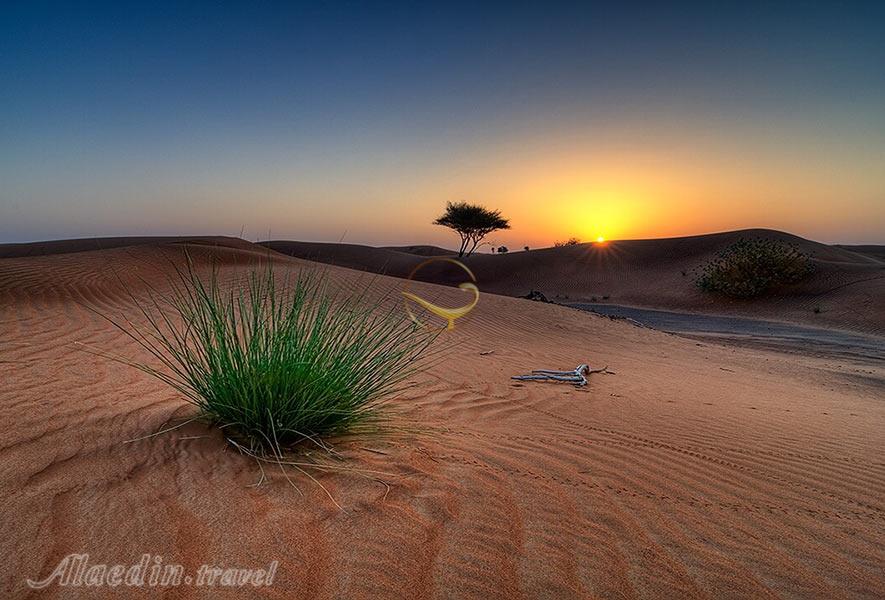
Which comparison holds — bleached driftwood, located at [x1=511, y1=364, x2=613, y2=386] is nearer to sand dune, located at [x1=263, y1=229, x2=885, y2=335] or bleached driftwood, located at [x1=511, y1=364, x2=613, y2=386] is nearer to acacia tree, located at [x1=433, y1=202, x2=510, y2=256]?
sand dune, located at [x1=263, y1=229, x2=885, y2=335]

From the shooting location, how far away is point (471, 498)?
2.54 metres

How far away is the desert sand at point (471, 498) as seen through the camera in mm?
1972

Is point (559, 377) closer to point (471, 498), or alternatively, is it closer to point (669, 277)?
point (471, 498)

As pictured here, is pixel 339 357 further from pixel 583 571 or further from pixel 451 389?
pixel 451 389

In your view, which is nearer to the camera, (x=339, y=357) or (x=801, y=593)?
(x=801, y=593)

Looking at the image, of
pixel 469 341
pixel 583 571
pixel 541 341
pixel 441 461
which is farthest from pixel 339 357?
pixel 541 341

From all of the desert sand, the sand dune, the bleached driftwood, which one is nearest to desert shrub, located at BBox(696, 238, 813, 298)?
the sand dune

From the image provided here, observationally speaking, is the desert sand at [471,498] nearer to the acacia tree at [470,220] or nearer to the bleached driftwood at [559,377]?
the bleached driftwood at [559,377]

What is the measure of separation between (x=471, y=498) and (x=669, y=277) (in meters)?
32.6

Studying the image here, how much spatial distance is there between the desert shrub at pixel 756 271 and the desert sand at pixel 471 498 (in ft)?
72.5

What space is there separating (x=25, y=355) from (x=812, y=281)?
29.7m

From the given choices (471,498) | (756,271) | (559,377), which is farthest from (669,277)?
(471,498)

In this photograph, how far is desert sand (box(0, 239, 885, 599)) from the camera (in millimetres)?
1972

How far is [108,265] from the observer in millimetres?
13914
